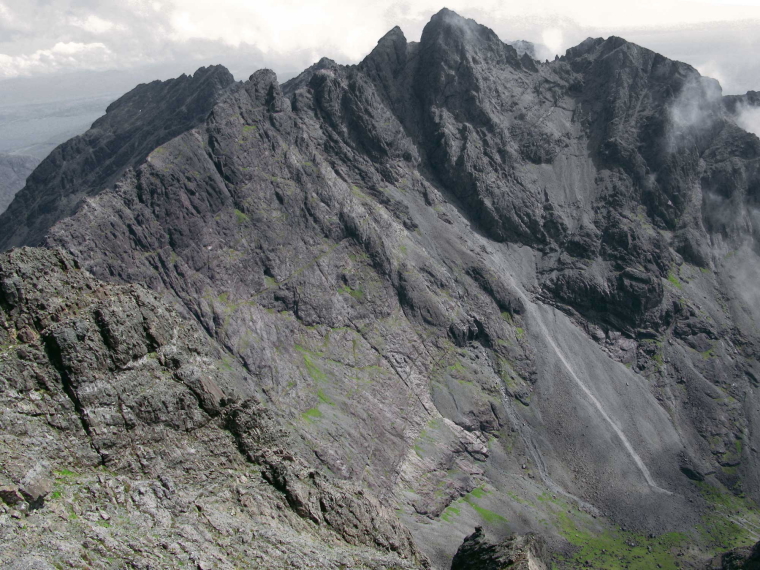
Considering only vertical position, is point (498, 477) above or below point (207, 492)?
below

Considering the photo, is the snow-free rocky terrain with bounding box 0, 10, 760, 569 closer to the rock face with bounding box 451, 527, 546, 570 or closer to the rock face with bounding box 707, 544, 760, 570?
the rock face with bounding box 451, 527, 546, 570

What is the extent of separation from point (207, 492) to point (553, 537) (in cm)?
12159

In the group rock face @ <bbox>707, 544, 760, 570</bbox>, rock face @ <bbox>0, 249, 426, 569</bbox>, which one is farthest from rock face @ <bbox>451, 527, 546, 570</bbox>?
rock face @ <bbox>707, 544, 760, 570</bbox>

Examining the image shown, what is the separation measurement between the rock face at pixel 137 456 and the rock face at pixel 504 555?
9545 mm

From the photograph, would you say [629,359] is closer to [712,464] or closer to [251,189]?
[712,464]

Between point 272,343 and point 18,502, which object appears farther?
point 272,343

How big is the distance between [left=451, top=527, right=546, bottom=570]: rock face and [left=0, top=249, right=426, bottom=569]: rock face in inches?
376

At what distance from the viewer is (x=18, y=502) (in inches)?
1196

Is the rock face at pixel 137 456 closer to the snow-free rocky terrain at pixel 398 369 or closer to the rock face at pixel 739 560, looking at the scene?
the snow-free rocky terrain at pixel 398 369

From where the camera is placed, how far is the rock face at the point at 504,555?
51.5 meters

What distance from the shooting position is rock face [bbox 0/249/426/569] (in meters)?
32.0

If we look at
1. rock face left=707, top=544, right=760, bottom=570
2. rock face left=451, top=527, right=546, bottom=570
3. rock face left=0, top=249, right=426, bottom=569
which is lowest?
rock face left=707, top=544, right=760, bottom=570

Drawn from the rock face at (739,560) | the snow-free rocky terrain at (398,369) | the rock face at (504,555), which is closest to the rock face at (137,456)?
the snow-free rocky terrain at (398,369)

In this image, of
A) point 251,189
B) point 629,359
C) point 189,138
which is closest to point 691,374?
point 629,359
